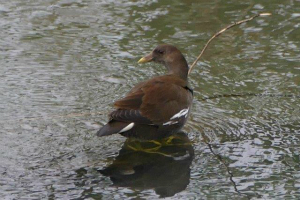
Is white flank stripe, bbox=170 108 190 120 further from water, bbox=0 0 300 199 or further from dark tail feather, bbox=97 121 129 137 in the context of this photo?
dark tail feather, bbox=97 121 129 137

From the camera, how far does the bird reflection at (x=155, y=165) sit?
4.93 m

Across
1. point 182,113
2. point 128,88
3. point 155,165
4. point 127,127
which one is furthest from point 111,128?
point 128,88

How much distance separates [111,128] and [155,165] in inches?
16.7

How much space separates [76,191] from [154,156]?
0.91 m

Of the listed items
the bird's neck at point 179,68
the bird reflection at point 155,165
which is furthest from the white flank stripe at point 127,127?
the bird's neck at point 179,68

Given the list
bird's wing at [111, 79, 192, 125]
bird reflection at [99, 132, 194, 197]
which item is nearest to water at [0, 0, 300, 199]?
bird reflection at [99, 132, 194, 197]

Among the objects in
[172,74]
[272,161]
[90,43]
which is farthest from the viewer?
[90,43]

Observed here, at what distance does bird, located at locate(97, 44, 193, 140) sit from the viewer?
5289 mm

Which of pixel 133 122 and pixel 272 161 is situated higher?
pixel 133 122

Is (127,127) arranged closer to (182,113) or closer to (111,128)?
(111,128)

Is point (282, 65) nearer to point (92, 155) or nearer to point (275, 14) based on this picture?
point (275, 14)

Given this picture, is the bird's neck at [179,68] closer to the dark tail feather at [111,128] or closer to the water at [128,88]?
the water at [128,88]

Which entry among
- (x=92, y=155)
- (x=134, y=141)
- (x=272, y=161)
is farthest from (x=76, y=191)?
(x=272, y=161)

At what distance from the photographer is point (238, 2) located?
9.05 m
